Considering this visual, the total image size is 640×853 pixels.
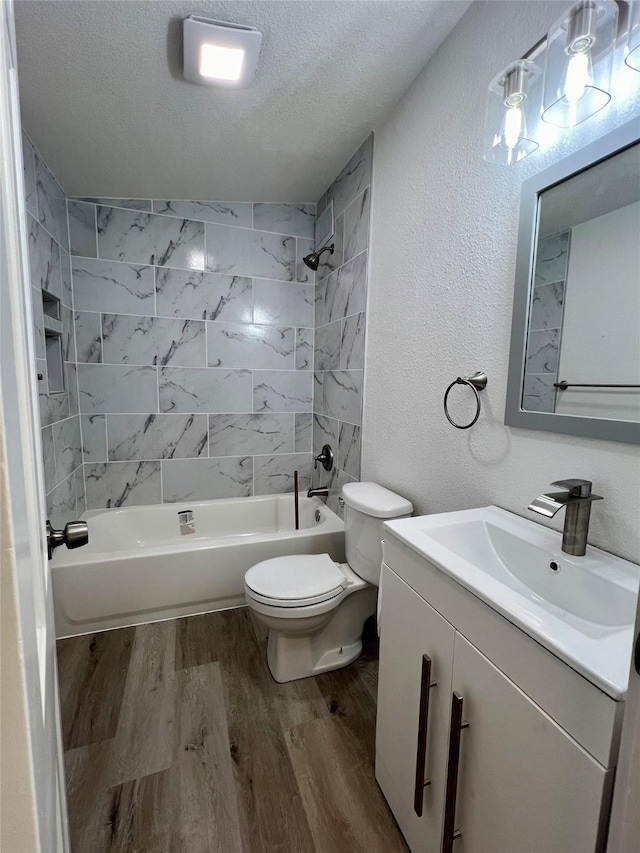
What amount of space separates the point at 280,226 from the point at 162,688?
279 centimetres

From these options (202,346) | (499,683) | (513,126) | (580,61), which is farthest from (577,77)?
(202,346)

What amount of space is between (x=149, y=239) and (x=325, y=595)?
2412mm

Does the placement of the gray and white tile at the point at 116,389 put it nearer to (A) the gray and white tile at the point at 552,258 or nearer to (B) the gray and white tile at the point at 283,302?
(B) the gray and white tile at the point at 283,302

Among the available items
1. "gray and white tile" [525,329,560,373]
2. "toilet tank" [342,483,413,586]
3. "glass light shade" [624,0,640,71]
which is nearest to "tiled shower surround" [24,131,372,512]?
"toilet tank" [342,483,413,586]

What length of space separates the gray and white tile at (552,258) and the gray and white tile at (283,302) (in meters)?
1.92

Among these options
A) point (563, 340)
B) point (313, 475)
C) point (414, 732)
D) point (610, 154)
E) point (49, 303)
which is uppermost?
point (610, 154)

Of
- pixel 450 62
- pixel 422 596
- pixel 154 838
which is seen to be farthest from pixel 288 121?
pixel 154 838

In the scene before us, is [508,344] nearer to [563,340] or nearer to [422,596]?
[563,340]

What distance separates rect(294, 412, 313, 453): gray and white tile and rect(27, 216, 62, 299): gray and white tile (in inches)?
66.0

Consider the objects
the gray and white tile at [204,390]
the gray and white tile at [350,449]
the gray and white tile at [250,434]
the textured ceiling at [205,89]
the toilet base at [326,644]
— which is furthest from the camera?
the gray and white tile at [250,434]

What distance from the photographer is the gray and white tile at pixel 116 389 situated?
2.48 m

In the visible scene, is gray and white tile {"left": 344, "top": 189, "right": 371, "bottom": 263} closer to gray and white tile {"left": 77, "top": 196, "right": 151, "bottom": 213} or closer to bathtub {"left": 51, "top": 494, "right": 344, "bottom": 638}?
gray and white tile {"left": 77, "top": 196, "right": 151, "bottom": 213}

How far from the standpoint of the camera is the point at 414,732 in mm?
1005

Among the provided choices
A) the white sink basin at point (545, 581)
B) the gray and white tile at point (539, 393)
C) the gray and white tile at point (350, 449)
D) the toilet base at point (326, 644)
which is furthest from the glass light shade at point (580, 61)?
the toilet base at point (326, 644)
